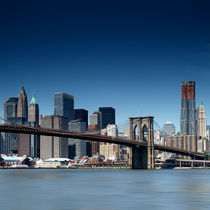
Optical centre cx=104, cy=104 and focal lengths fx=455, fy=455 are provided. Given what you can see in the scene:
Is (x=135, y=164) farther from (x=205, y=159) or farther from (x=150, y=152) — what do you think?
(x=205, y=159)

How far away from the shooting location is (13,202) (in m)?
28.2

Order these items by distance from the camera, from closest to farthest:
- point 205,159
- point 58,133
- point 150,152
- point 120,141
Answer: point 58,133 → point 120,141 → point 150,152 → point 205,159

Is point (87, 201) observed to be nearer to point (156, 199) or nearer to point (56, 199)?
point (56, 199)

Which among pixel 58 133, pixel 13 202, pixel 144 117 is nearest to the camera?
pixel 13 202

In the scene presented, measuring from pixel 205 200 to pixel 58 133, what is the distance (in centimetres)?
5691

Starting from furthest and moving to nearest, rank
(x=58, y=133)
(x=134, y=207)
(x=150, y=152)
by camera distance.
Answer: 1. (x=150, y=152)
2. (x=58, y=133)
3. (x=134, y=207)

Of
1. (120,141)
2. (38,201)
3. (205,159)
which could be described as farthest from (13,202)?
(205,159)

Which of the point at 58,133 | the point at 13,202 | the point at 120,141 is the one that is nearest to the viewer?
the point at 13,202

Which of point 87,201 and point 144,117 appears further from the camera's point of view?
point 144,117

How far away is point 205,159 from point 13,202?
558 ft

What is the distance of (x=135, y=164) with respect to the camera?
10800 cm

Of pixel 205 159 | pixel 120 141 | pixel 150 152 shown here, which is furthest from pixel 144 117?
pixel 205 159

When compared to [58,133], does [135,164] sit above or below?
below

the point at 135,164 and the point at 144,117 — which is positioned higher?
the point at 144,117
